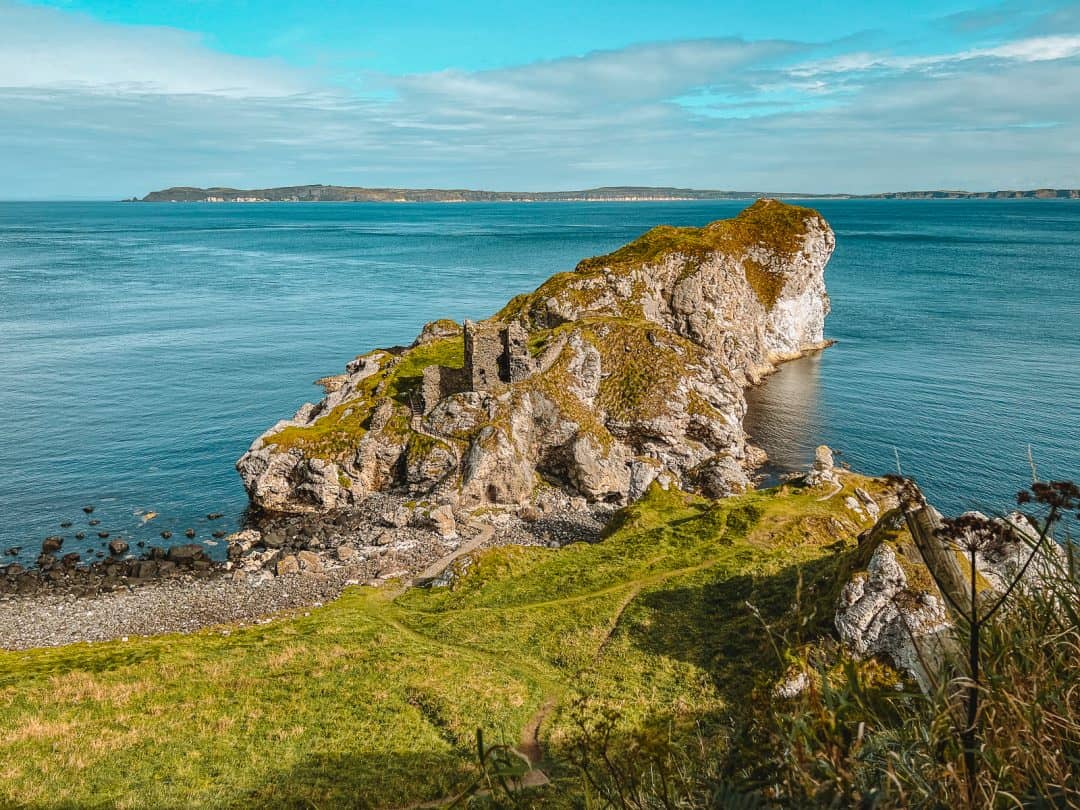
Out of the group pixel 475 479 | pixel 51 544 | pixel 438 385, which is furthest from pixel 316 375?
pixel 475 479

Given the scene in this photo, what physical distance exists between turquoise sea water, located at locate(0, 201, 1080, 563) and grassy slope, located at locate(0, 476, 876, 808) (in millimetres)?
19828

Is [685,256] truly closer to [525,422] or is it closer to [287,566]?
[525,422]

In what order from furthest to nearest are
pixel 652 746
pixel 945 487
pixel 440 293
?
pixel 440 293, pixel 945 487, pixel 652 746

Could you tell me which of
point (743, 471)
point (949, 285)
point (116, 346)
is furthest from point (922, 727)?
point (949, 285)

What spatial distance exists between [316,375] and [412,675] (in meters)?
61.2

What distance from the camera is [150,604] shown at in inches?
1533

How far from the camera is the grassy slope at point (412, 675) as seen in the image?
64.7 ft

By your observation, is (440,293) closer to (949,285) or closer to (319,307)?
(319,307)

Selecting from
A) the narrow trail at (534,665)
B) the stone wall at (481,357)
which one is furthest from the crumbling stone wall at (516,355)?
the narrow trail at (534,665)

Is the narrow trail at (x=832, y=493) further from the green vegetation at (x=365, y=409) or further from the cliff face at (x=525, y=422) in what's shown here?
the green vegetation at (x=365, y=409)

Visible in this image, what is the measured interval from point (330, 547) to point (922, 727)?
4229cm

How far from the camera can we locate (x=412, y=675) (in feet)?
81.6

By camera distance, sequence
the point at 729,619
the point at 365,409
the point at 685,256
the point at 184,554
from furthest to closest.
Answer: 1. the point at 685,256
2. the point at 365,409
3. the point at 184,554
4. the point at 729,619

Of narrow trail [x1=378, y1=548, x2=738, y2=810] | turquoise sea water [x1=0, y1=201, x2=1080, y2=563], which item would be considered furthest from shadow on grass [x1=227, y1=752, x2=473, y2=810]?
turquoise sea water [x1=0, y1=201, x2=1080, y2=563]
